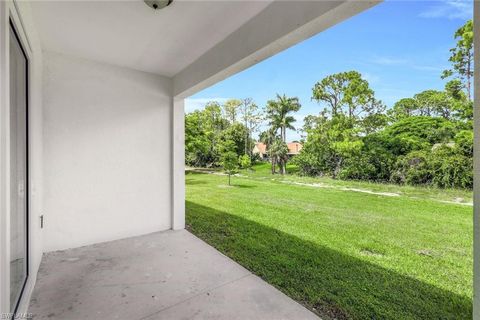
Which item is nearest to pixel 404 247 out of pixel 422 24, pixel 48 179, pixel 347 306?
pixel 347 306

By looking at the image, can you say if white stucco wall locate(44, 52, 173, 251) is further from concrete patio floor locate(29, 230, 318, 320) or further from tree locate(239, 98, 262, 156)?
tree locate(239, 98, 262, 156)

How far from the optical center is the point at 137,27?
92.0 inches

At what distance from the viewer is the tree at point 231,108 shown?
68.5ft

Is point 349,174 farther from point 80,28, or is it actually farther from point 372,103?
point 80,28

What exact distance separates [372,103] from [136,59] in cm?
1187

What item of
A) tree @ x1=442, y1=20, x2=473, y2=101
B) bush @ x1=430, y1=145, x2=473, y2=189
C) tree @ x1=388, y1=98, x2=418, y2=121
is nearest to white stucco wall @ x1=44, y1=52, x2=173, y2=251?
tree @ x1=442, y1=20, x2=473, y2=101

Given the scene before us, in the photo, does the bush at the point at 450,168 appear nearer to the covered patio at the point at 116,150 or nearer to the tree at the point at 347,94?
the tree at the point at 347,94

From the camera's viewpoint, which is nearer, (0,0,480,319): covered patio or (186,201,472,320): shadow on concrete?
(0,0,480,319): covered patio

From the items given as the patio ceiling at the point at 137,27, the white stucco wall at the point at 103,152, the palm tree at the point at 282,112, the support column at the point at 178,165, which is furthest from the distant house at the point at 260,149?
the patio ceiling at the point at 137,27

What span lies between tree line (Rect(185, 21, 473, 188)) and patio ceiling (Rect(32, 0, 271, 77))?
6.89 metres

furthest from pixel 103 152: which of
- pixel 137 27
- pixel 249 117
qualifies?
pixel 249 117

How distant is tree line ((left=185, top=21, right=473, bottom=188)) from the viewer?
25.3ft

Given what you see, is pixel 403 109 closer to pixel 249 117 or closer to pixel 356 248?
pixel 356 248

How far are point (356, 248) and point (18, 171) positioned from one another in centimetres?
414
